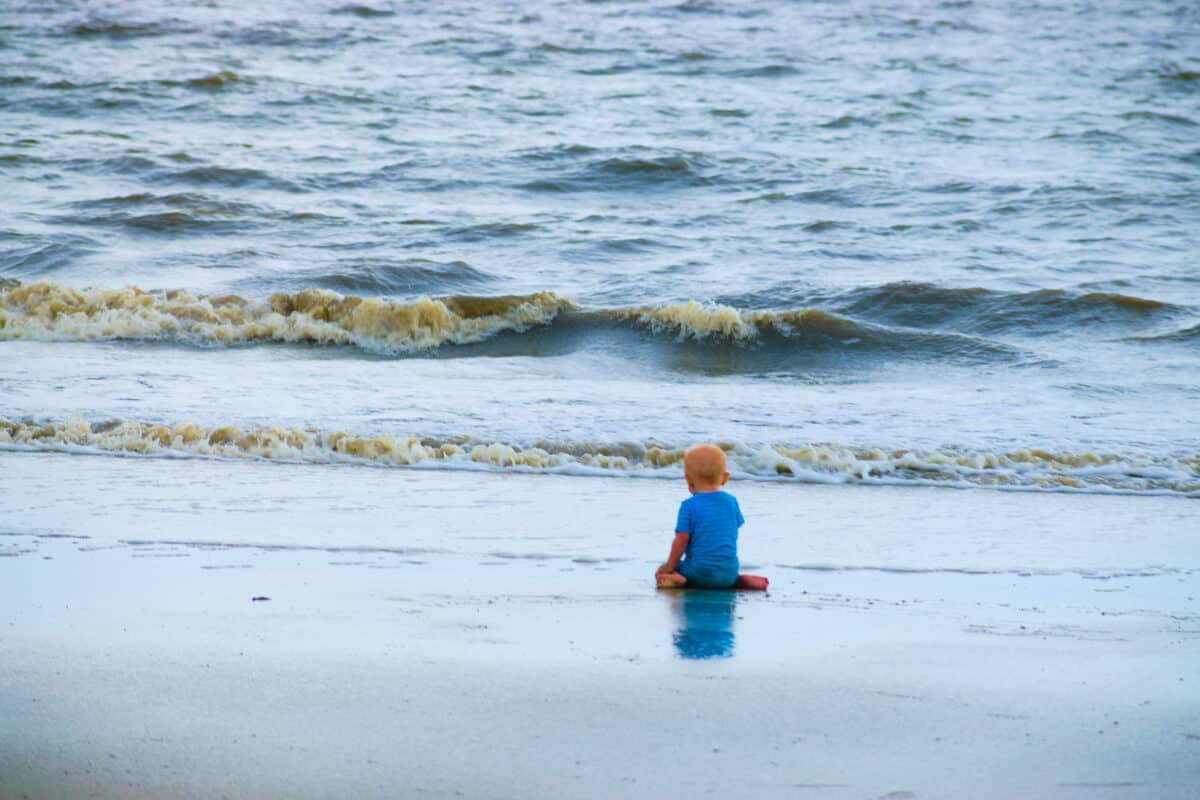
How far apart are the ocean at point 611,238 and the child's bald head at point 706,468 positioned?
240cm

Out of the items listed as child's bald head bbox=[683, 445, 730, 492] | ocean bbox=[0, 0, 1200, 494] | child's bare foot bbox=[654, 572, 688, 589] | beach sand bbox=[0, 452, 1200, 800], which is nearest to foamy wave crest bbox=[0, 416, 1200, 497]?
ocean bbox=[0, 0, 1200, 494]

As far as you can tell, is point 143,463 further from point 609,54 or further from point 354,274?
point 609,54

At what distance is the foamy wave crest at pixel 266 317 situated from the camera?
12094 millimetres

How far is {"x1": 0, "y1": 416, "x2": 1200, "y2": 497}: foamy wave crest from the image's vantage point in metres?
7.47

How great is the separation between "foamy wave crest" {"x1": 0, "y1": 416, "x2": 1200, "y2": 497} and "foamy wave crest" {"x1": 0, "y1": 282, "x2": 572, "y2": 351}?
14.5 ft

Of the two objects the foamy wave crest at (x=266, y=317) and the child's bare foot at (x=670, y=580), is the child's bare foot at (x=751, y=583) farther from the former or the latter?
the foamy wave crest at (x=266, y=317)

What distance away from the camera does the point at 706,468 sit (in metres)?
5.02

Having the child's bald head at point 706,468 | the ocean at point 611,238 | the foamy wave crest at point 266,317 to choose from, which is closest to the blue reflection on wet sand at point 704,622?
the child's bald head at point 706,468

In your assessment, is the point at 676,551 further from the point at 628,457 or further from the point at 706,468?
the point at 628,457

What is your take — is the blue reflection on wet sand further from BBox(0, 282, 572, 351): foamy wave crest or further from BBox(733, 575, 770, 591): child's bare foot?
BBox(0, 282, 572, 351): foamy wave crest

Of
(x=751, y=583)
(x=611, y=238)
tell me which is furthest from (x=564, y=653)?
(x=611, y=238)

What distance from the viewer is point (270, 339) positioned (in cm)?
1220

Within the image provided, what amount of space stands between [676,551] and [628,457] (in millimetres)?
2797

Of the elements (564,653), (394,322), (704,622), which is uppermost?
(564,653)
